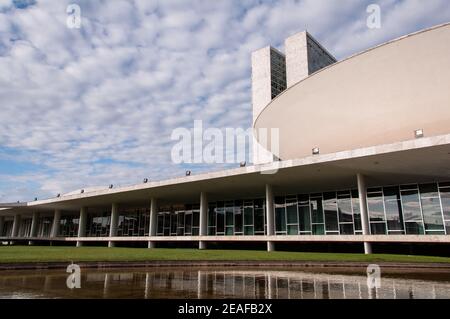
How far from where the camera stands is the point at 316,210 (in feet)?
88.0

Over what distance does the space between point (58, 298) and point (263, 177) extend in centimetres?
1787

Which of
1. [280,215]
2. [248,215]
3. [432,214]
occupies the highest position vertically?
[248,215]

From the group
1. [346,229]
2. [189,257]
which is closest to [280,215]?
[346,229]

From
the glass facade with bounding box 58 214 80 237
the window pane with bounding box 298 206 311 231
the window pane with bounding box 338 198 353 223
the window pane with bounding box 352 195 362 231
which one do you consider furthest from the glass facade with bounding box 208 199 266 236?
the glass facade with bounding box 58 214 80 237

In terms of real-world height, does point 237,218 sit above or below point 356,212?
above

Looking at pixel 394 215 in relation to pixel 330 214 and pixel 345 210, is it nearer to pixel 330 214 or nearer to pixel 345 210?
pixel 345 210

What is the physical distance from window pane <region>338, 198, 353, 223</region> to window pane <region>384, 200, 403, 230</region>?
2.58 metres

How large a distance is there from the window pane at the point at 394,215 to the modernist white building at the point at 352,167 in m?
0.06

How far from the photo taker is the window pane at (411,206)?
21.7 m

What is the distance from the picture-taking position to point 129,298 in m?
5.73

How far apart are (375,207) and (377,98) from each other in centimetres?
827

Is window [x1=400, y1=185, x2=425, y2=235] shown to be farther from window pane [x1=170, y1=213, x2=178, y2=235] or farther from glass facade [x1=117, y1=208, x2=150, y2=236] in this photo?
glass facade [x1=117, y1=208, x2=150, y2=236]
